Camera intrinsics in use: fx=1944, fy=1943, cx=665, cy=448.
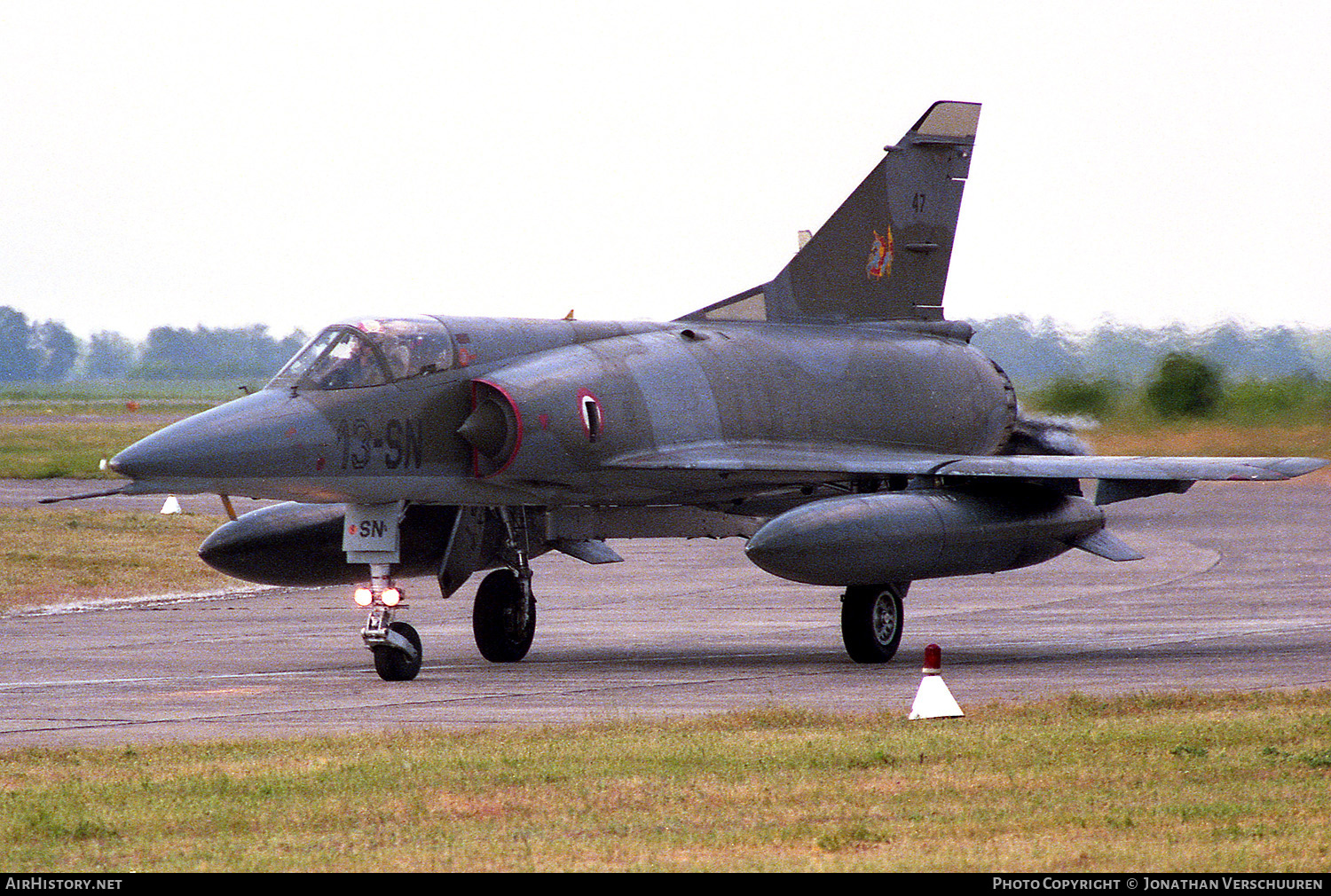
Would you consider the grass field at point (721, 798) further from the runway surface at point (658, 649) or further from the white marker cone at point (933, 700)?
the runway surface at point (658, 649)

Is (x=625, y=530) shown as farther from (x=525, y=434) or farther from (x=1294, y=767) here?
(x=1294, y=767)

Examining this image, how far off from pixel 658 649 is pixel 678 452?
7.39ft

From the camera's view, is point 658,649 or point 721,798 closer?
point 721,798

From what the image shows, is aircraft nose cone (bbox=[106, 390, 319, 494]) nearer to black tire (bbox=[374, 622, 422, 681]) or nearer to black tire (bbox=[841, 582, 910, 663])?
black tire (bbox=[374, 622, 422, 681])

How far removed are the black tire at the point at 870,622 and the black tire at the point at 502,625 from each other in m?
2.94

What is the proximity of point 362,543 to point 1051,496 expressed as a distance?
6357 mm

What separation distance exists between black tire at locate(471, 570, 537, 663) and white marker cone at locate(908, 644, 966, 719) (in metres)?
5.85

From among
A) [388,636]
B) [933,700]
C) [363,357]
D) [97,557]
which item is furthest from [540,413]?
[97,557]

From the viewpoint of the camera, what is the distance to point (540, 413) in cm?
1634

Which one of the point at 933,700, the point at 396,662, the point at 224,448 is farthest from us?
the point at 396,662

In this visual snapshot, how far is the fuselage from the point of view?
50.6ft

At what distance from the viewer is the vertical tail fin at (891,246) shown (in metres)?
19.8

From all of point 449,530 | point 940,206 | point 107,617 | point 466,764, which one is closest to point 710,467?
point 449,530

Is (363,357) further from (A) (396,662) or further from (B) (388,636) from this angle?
(A) (396,662)
